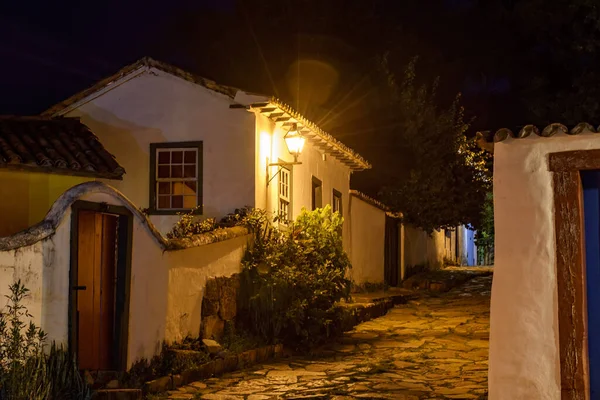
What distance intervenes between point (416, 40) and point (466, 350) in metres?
18.5

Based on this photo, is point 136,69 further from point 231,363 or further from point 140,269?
point 231,363

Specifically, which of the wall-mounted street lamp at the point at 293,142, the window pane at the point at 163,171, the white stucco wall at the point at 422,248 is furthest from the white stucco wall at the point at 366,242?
the window pane at the point at 163,171

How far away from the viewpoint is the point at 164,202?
52.0 feet

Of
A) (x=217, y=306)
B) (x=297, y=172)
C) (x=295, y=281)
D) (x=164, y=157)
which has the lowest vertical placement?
(x=217, y=306)

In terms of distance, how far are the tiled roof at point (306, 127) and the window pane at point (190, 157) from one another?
1.34 metres

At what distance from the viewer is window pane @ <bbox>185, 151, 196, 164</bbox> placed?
15.7m

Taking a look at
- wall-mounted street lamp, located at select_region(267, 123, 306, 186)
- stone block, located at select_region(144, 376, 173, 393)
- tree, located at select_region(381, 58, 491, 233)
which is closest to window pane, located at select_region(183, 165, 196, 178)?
wall-mounted street lamp, located at select_region(267, 123, 306, 186)

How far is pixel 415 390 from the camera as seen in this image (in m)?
9.66

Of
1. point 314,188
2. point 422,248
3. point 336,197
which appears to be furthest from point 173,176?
point 422,248

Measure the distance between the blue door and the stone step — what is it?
5.03 m

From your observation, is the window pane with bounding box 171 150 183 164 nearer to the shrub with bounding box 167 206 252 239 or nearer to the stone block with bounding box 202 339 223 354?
the shrub with bounding box 167 206 252 239

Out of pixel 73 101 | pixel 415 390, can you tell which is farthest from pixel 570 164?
pixel 73 101

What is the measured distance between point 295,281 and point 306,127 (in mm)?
4521

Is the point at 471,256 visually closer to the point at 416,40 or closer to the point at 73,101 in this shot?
the point at 416,40
